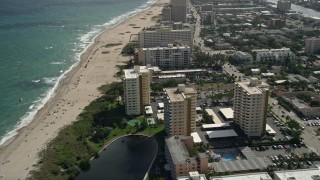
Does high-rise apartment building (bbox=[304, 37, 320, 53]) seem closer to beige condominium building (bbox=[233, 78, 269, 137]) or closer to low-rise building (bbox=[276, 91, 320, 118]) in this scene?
low-rise building (bbox=[276, 91, 320, 118])

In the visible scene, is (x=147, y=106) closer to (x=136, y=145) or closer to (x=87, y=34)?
(x=136, y=145)

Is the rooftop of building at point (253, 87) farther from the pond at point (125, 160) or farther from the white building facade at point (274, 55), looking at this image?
the white building facade at point (274, 55)

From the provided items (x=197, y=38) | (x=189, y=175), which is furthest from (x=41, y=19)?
(x=189, y=175)

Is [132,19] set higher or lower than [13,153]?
higher

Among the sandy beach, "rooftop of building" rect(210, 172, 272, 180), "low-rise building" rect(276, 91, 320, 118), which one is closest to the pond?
the sandy beach

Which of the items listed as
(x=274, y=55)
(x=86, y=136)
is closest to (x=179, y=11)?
(x=274, y=55)
